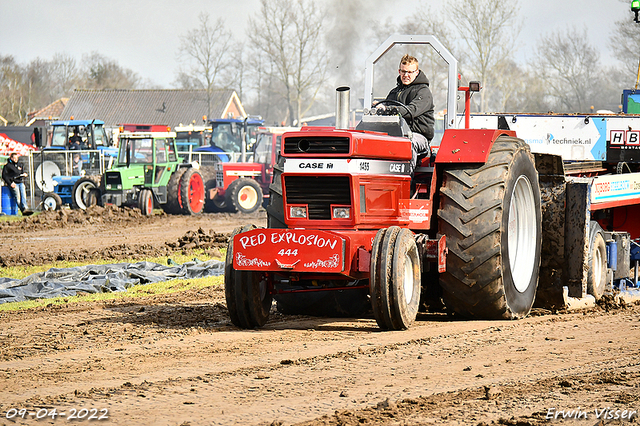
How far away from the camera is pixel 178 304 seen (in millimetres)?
8703

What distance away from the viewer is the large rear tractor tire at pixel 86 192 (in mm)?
21797

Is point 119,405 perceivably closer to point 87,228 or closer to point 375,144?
point 375,144

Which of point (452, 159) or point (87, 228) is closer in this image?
point (452, 159)

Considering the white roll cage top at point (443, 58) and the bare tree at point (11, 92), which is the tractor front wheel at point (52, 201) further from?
the bare tree at point (11, 92)

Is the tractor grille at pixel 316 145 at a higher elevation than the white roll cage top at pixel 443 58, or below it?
below

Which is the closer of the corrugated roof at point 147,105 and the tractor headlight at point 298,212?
the tractor headlight at point 298,212

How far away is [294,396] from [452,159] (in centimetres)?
295

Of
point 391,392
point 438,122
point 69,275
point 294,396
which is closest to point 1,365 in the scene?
point 294,396

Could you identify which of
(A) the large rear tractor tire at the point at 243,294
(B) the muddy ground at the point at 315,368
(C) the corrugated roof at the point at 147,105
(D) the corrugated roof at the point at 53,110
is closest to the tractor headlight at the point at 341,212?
(A) the large rear tractor tire at the point at 243,294

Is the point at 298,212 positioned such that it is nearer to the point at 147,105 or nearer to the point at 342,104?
the point at 342,104

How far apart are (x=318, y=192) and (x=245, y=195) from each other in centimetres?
1687

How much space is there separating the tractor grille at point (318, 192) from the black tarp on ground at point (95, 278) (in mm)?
4264

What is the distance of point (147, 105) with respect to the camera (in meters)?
73.4

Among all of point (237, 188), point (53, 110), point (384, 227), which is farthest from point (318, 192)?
point (53, 110)
